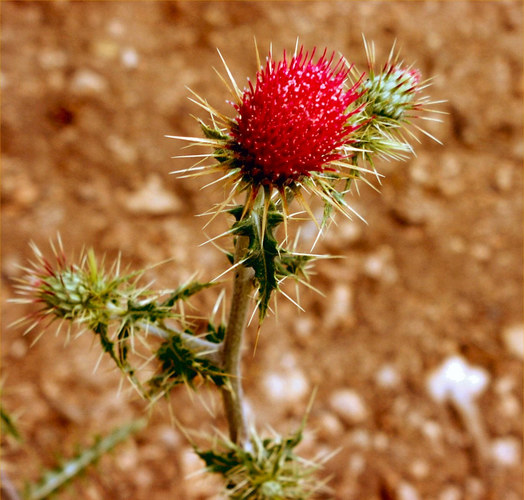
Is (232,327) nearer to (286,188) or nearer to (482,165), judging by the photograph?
(286,188)

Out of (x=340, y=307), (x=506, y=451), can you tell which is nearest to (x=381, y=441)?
(x=506, y=451)

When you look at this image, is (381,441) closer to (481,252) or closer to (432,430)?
(432,430)

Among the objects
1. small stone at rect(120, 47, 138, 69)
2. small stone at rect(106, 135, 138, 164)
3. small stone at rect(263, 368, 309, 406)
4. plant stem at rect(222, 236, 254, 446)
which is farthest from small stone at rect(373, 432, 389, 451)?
small stone at rect(120, 47, 138, 69)

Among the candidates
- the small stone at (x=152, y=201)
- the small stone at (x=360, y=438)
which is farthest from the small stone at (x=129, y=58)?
the small stone at (x=360, y=438)

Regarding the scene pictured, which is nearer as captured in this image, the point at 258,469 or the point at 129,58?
the point at 258,469

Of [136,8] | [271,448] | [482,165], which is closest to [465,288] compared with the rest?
[482,165]

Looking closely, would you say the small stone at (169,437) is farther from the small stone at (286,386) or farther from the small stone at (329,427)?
the small stone at (329,427)

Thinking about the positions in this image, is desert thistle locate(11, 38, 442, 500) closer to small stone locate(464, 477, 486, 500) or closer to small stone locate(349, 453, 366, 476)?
small stone locate(349, 453, 366, 476)
